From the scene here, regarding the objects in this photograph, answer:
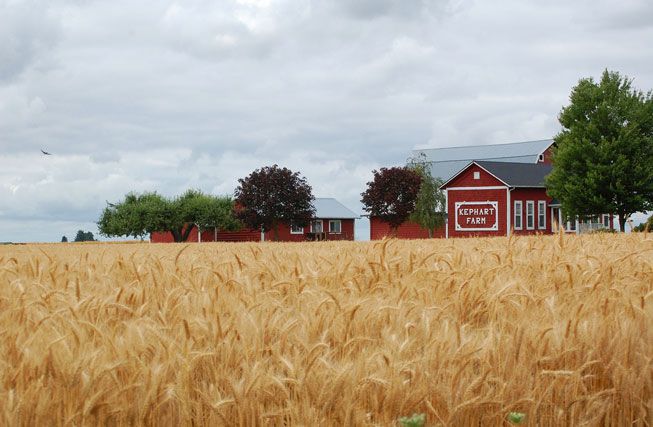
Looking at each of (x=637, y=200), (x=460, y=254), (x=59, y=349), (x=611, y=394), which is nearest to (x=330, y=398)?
(x=59, y=349)

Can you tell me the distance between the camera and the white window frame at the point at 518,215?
58125 millimetres

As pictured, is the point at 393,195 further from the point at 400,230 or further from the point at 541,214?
the point at 541,214

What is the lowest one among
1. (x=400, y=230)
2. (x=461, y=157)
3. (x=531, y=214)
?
(x=400, y=230)

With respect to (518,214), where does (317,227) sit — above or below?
below

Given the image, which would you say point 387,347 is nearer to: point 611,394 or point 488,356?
point 488,356

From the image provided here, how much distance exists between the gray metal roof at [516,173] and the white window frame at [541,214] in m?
1.72

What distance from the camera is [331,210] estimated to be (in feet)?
280

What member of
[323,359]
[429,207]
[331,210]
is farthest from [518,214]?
Result: [323,359]

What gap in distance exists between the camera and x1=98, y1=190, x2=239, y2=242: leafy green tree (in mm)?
70562

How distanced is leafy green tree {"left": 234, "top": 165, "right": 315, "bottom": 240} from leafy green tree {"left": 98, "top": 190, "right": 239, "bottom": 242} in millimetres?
2437

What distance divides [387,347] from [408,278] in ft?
7.12

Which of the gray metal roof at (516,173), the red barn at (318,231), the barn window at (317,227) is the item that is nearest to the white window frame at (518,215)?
the gray metal roof at (516,173)

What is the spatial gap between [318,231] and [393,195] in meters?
13.1

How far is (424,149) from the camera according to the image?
98.5m
